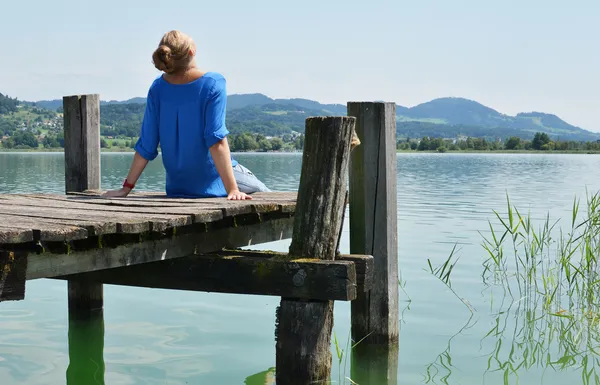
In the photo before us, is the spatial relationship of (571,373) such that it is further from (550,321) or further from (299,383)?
(299,383)

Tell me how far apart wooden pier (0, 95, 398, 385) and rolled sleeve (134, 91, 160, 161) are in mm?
620

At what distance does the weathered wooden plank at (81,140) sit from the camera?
810 centimetres

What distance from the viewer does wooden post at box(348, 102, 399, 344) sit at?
6.86 meters

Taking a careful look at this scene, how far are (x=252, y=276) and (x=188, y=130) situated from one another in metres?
1.76

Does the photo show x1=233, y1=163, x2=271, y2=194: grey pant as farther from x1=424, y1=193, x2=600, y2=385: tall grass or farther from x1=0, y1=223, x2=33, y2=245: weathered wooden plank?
x1=0, y1=223, x2=33, y2=245: weathered wooden plank

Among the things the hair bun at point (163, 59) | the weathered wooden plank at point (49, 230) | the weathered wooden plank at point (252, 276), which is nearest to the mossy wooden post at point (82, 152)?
the hair bun at point (163, 59)

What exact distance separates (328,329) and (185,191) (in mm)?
2202

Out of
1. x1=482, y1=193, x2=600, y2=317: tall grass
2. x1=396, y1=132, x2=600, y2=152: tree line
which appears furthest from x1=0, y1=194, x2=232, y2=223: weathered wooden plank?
x1=396, y1=132, x2=600, y2=152: tree line

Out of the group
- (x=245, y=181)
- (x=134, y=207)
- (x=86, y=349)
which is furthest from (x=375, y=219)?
(x=86, y=349)

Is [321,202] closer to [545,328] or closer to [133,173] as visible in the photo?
[133,173]

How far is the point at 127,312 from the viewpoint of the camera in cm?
973

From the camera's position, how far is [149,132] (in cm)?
693

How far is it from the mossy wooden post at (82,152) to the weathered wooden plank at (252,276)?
258 cm

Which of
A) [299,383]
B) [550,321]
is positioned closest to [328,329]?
[299,383]
